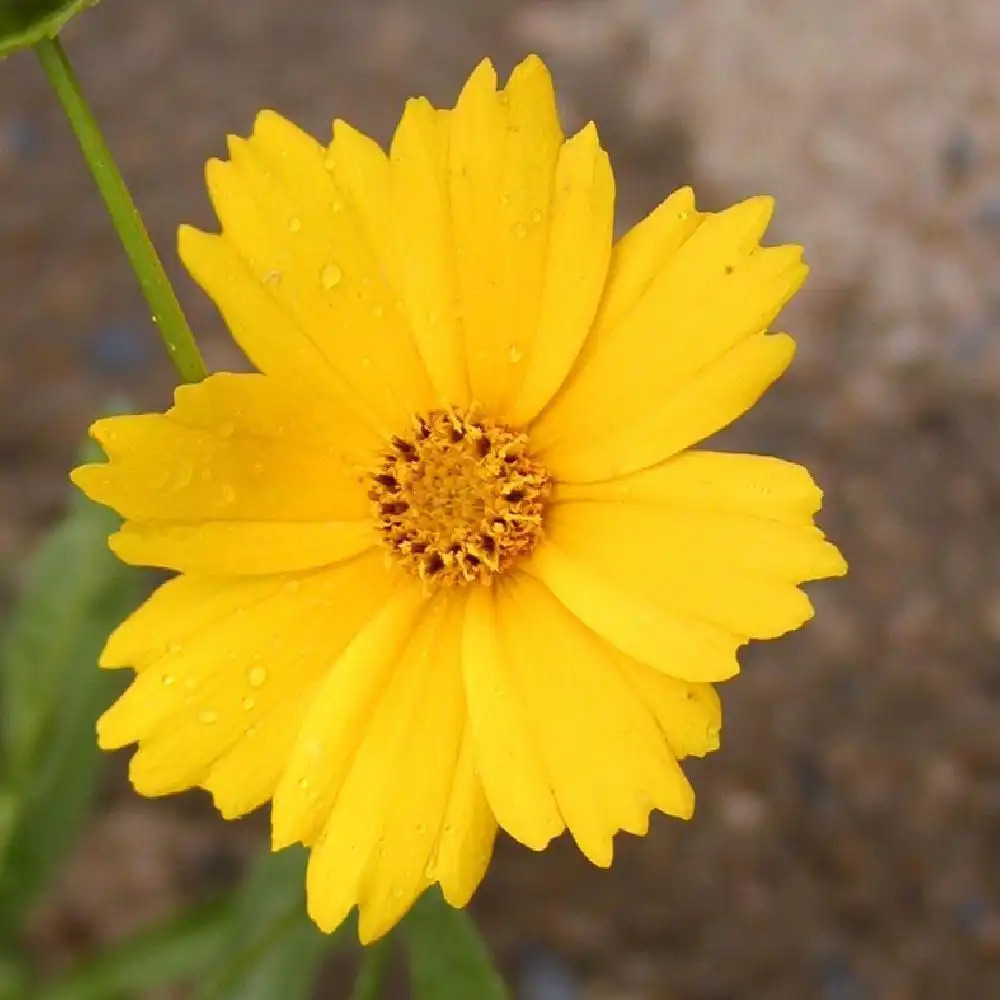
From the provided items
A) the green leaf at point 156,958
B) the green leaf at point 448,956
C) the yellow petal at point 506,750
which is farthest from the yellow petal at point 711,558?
the green leaf at point 156,958

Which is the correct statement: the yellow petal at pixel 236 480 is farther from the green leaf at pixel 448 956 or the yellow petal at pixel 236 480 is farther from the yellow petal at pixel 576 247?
the green leaf at pixel 448 956

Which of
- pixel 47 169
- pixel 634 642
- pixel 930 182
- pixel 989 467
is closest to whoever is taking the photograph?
pixel 634 642

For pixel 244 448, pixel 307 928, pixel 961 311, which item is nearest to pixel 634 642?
pixel 244 448

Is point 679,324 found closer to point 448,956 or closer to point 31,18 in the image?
point 31,18

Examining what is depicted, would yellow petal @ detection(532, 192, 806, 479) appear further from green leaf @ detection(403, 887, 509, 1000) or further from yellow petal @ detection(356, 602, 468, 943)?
green leaf @ detection(403, 887, 509, 1000)

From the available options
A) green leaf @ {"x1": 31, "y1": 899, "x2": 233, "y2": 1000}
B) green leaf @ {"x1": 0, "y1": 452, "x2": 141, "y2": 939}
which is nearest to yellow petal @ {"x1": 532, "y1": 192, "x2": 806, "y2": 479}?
green leaf @ {"x1": 0, "y1": 452, "x2": 141, "y2": 939}

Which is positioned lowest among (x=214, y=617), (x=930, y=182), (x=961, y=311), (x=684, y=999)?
(x=684, y=999)

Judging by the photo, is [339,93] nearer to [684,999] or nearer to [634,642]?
[684,999]
